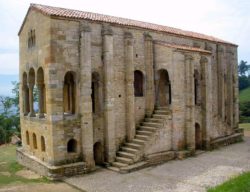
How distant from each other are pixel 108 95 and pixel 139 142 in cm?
344

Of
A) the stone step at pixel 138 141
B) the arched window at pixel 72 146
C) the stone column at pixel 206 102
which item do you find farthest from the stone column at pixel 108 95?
the stone column at pixel 206 102

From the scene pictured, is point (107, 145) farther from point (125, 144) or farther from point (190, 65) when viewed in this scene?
point (190, 65)

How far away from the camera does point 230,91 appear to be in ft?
92.9

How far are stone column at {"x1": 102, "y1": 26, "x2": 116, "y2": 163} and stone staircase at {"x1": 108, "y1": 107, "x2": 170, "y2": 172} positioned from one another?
647mm

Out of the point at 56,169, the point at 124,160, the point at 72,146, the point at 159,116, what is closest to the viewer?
the point at 56,169

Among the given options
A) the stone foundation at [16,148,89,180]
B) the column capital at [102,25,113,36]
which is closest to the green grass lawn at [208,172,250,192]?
the stone foundation at [16,148,89,180]

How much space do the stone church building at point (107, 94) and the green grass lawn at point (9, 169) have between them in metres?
0.78

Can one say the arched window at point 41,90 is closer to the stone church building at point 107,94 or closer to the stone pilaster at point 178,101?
the stone church building at point 107,94

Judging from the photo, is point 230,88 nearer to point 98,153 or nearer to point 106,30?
point 106,30

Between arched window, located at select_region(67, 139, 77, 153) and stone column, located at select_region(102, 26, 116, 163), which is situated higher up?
stone column, located at select_region(102, 26, 116, 163)

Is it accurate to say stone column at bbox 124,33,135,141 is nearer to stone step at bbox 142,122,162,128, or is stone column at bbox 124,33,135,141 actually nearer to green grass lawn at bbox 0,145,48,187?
stone step at bbox 142,122,162,128

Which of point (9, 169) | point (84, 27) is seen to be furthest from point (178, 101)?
point (9, 169)

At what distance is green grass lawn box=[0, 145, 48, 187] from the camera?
16272 mm

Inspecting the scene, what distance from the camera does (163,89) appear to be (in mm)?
22688
